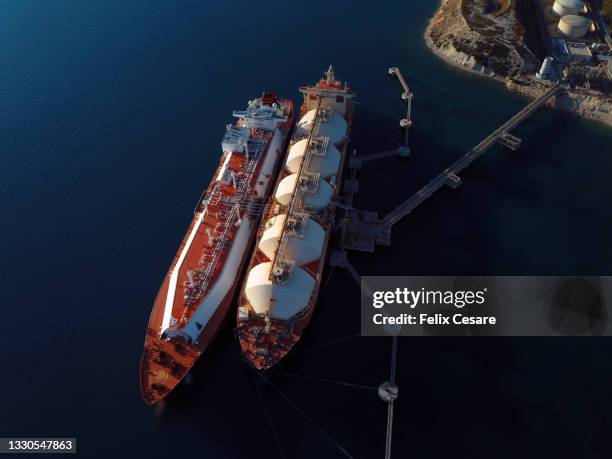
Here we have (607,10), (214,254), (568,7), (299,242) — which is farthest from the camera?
(607,10)

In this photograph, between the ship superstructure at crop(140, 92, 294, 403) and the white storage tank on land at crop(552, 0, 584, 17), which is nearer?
the ship superstructure at crop(140, 92, 294, 403)

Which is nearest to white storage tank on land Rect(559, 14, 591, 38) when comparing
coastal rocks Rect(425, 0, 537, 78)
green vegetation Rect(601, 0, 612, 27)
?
green vegetation Rect(601, 0, 612, 27)

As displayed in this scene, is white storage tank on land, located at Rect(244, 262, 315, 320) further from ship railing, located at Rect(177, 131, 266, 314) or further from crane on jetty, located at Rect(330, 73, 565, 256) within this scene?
crane on jetty, located at Rect(330, 73, 565, 256)

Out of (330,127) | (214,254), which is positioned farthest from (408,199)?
(214,254)

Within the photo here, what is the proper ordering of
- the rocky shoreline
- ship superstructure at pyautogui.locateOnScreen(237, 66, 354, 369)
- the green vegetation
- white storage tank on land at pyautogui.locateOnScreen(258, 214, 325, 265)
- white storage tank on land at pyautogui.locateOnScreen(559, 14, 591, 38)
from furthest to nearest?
1. the green vegetation
2. white storage tank on land at pyautogui.locateOnScreen(559, 14, 591, 38)
3. the rocky shoreline
4. white storage tank on land at pyautogui.locateOnScreen(258, 214, 325, 265)
5. ship superstructure at pyautogui.locateOnScreen(237, 66, 354, 369)

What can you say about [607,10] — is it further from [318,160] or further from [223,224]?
[223,224]

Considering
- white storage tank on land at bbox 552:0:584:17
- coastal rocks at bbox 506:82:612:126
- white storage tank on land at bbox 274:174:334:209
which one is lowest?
white storage tank on land at bbox 274:174:334:209

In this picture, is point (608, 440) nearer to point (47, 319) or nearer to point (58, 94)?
point (47, 319)
